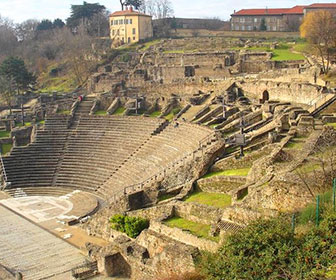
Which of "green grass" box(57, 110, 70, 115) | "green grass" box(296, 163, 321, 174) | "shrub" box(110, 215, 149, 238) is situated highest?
"green grass" box(296, 163, 321, 174)

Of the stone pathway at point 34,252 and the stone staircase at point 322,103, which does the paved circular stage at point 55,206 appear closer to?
the stone pathway at point 34,252

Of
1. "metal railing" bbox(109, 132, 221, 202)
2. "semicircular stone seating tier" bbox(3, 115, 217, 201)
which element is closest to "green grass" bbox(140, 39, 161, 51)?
"semicircular stone seating tier" bbox(3, 115, 217, 201)

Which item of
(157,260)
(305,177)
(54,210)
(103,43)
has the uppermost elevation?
(103,43)

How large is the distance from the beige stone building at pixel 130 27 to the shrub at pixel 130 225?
54245 millimetres

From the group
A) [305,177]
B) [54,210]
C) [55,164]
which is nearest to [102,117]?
[55,164]

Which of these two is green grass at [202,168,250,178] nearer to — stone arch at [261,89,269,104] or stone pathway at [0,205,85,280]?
stone pathway at [0,205,85,280]

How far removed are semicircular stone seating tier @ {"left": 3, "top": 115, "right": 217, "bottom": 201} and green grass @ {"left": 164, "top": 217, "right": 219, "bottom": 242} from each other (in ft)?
32.5

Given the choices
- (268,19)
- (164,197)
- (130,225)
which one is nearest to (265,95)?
(164,197)

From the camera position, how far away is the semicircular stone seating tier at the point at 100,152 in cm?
3316

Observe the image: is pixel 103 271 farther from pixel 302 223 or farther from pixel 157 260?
pixel 302 223

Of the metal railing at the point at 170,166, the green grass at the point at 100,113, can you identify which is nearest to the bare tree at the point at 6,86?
the green grass at the point at 100,113

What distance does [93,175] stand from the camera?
116ft

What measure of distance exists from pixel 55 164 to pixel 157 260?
22065 mm

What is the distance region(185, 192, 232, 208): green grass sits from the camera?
21.7 m
